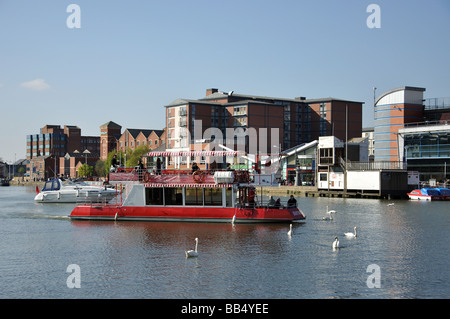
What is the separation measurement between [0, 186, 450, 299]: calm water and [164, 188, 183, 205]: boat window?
1.90 m

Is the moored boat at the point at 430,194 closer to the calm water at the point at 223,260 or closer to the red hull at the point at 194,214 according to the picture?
the calm water at the point at 223,260

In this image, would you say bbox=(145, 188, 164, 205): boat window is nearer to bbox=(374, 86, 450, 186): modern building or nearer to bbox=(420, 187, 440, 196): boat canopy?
bbox=(420, 187, 440, 196): boat canopy

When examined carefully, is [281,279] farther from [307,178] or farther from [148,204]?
[307,178]

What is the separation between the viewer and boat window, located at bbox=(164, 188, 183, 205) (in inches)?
1802

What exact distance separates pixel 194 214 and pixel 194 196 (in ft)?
4.85

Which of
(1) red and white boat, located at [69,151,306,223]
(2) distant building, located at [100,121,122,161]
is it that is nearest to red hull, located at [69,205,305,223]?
(1) red and white boat, located at [69,151,306,223]

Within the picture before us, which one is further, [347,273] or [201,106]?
[201,106]

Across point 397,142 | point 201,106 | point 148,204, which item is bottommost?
point 148,204

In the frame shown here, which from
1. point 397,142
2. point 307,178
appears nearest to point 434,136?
point 397,142

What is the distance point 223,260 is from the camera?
30953 mm

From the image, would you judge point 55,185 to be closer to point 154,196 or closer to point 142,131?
point 154,196

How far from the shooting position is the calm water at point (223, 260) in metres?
25.2
